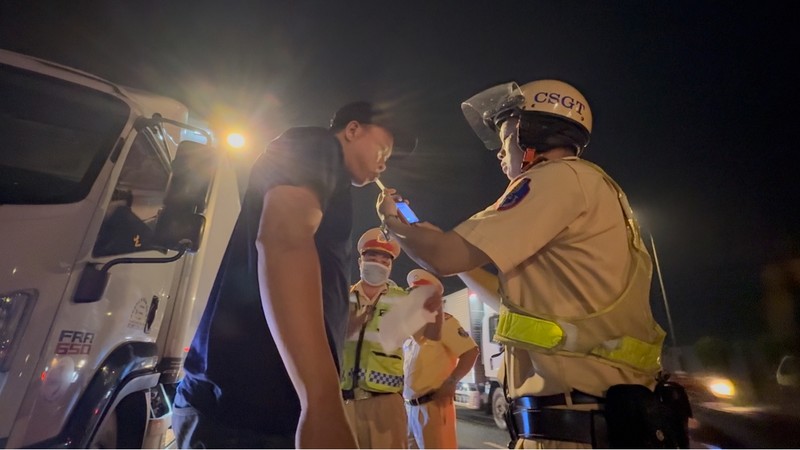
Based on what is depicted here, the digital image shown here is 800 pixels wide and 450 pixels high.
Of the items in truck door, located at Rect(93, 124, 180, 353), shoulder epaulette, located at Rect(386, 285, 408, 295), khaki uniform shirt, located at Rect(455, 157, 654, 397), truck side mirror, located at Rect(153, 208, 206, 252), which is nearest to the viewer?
khaki uniform shirt, located at Rect(455, 157, 654, 397)

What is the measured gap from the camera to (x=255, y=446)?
1315 mm

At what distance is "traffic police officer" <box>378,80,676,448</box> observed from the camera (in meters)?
1.65

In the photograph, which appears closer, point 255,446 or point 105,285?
point 255,446

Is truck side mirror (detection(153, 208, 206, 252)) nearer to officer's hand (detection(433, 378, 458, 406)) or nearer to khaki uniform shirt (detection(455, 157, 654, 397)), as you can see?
khaki uniform shirt (detection(455, 157, 654, 397))

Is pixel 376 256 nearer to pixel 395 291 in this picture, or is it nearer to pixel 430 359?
pixel 395 291

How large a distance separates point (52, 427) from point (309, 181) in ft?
6.22

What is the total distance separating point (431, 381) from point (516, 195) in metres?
3.44

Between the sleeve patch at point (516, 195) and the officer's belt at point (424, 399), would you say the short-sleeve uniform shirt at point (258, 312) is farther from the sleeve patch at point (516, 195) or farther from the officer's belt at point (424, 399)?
the officer's belt at point (424, 399)

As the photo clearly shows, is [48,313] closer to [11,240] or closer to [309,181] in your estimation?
[11,240]

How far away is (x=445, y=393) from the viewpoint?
15.8ft

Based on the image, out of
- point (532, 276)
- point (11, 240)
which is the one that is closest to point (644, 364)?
point (532, 276)

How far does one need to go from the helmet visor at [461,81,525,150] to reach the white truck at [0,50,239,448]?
1.73 meters

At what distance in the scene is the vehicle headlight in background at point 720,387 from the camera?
527 centimetres

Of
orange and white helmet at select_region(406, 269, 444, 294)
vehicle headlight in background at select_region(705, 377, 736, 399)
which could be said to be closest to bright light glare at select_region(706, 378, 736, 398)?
vehicle headlight in background at select_region(705, 377, 736, 399)
